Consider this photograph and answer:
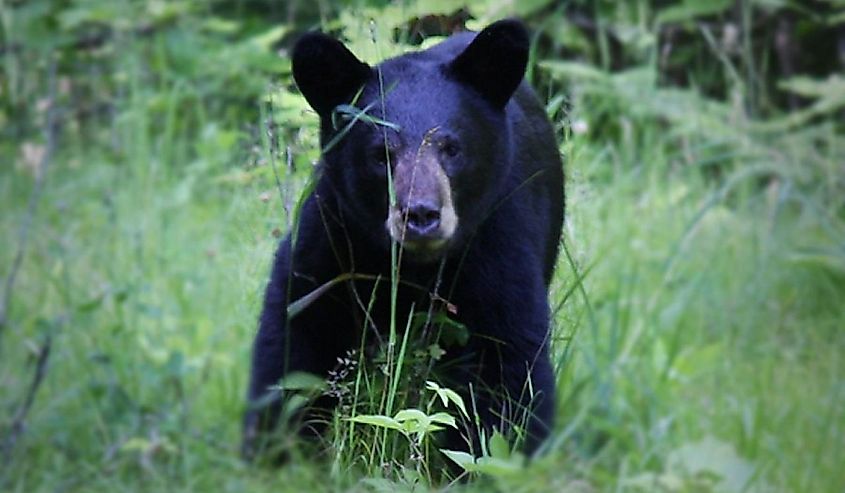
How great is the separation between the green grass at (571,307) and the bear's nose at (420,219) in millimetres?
499

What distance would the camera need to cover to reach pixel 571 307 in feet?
13.1

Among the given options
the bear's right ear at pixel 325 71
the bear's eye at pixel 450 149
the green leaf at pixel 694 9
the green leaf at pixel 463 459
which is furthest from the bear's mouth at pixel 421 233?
the green leaf at pixel 694 9

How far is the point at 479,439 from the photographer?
3648mm

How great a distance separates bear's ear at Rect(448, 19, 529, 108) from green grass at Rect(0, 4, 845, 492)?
51cm

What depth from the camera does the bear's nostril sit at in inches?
131

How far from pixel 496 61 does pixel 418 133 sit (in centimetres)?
33

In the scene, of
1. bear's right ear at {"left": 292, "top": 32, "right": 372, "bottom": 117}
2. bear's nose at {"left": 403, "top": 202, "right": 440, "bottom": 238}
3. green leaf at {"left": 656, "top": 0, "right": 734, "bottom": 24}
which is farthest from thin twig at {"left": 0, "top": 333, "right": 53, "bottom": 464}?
green leaf at {"left": 656, "top": 0, "right": 734, "bottom": 24}

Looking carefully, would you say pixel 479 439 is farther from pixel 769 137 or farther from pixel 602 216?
pixel 769 137

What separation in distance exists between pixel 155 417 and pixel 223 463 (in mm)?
636

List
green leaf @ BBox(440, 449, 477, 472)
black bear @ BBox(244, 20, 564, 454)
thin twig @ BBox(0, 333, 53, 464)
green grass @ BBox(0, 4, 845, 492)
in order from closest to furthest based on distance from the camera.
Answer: green leaf @ BBox(440, 449, 477, 472), black bear @ BBox(244, 20, 564, 454), green grass @ BBox(0, 4, 845, 492), thin twig @ BBox(0, 333, 53, 464)

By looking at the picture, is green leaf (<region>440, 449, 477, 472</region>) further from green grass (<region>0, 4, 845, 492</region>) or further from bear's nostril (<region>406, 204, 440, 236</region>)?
bear's nostril (<region>406, 204, 440, 236</region>)

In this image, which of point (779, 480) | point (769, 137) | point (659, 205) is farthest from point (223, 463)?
point (769, 137)

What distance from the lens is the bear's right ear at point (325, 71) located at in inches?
137

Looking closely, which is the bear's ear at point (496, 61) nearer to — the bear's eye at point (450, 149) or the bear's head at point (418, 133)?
the bear's head at point (418, 133)
